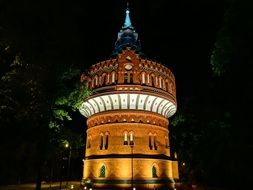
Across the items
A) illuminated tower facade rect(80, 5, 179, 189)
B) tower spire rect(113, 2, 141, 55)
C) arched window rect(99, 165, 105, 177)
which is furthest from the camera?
tower spire rect(113, 2, 141, 55)

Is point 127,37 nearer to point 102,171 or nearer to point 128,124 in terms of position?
point 128,124

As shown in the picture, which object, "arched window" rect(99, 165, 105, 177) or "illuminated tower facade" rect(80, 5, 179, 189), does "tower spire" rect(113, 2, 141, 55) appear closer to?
"illuminated tower facade" rect(80, 5, 179, 189)

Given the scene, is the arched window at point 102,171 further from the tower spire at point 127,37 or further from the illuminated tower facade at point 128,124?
the tower spire at point 127,37

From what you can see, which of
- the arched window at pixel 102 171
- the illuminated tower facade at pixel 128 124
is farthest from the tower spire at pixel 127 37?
the arched window at pixel 102 171

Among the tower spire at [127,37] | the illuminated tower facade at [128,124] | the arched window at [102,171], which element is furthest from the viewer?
the tower spire at [127,37]

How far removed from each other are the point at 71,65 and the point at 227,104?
10.7 metres

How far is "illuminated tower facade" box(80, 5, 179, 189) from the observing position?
28406mm

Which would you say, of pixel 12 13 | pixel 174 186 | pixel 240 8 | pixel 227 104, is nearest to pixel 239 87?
pixel 227 104

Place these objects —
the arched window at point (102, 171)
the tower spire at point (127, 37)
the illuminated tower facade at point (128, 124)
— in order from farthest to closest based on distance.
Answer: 1. the tower spire at point (127, 37)
2. the arched window at point (102, 171)
3. the illuminated tower facade at point (128, 124)

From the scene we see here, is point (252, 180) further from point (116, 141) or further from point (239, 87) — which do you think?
point (116, 141)

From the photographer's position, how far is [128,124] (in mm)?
29938

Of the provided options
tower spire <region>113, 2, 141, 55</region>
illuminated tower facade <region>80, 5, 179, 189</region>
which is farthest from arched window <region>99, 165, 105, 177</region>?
tower spire <region>113, 2, 141, 55</region>

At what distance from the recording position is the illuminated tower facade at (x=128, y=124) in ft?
93.2

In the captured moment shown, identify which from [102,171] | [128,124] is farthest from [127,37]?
[102,171]
